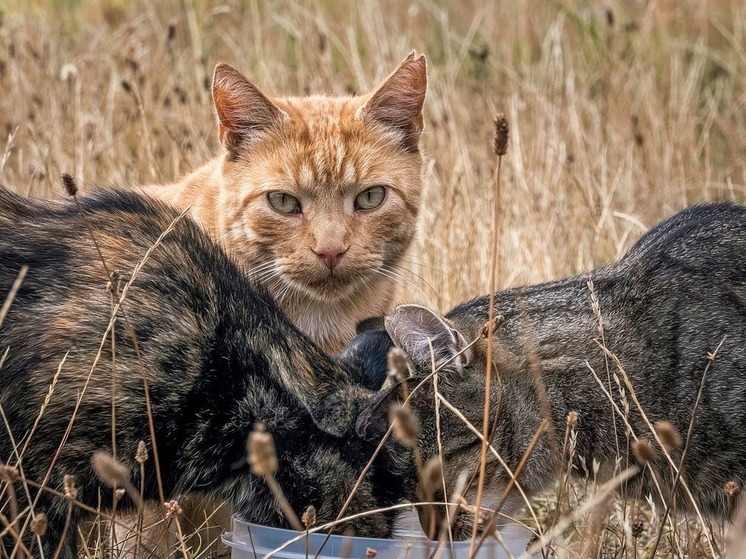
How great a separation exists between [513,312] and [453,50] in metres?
5.20

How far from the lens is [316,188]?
435 centimetres

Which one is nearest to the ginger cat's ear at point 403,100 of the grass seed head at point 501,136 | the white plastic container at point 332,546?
the white plastic container at point 332,546

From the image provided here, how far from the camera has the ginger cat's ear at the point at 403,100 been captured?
174 inches

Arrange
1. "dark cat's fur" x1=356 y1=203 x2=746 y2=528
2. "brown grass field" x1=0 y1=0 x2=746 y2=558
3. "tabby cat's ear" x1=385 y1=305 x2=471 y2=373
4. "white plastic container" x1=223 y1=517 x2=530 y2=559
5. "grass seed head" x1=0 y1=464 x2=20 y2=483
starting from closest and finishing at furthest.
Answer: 1. "grass seed head" x1=0 y1=464 x2=20 y2=483
2. "white plastic container" x1=223 y1=517 x2=530 y2=559
3. "tabby cat's ear" x1=385 y1=305 x2=471 y2=373
4. "dark cat's fur" x1=356 y1=203 x2=746 y2=528
5. "brown grass field" x1=0 y1=0 x2=746 y2=558

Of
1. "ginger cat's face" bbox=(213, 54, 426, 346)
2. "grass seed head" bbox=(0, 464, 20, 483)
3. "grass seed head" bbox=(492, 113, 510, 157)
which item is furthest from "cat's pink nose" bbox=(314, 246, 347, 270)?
"grass seed head" bbox=(0, 464, 20, 483)

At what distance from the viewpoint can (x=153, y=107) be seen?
664 cm

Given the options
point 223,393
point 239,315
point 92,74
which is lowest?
point 223,393

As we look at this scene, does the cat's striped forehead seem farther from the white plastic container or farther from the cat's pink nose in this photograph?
the white plastic container

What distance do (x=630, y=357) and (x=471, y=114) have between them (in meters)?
4.08

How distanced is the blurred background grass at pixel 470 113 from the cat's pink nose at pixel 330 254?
0.90 meters

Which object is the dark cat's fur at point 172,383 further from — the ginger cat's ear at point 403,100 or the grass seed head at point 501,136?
the ginger cat's ear at point 403,100

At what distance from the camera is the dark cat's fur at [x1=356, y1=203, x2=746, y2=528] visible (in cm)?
340

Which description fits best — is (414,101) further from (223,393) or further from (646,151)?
(646,151)

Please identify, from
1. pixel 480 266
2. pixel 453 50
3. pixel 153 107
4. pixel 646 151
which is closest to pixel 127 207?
pixel 480 266
